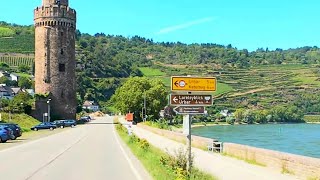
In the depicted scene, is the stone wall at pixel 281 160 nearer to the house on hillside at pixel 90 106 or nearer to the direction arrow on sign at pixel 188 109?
the direction arrow on sign at pixel 188 109

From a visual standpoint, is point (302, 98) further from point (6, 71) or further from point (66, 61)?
point (66, 61)

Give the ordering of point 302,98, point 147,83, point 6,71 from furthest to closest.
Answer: point 302,98, point 6,71, point 147,83

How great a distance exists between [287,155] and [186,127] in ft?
15.8

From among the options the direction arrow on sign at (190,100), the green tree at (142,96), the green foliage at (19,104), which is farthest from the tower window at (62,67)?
the direction arrow on sign at (190,100)

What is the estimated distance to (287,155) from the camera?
17469 millimetres

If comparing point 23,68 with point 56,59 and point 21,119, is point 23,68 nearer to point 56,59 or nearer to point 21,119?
point 56,59

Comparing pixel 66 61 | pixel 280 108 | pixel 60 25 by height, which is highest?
pixel 60 25

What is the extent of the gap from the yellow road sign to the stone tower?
7699 cm

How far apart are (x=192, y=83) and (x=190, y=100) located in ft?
1.64

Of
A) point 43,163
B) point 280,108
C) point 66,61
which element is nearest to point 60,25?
point 66,61

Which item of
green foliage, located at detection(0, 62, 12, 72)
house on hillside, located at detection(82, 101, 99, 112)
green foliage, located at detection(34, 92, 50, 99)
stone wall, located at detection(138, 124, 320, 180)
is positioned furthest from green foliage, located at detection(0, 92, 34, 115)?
green foliage, located at detection(0, 62, 12, 72)

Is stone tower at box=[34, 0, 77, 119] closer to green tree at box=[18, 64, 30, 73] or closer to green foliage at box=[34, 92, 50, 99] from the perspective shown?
green foliage at box=[34, 92, 50, 99]

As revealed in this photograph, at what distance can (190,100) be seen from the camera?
1455 centimetres

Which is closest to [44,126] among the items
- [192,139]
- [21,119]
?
[21,119]
